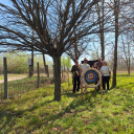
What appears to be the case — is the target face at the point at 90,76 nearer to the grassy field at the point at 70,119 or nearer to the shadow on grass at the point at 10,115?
the grassy field at the point at 70,119

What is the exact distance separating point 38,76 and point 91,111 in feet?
16.0

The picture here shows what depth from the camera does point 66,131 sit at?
100 inches

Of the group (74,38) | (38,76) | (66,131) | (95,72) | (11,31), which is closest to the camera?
(66,131)

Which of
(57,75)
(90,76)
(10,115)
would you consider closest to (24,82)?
(57,75)

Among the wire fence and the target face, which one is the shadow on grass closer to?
the wire fence

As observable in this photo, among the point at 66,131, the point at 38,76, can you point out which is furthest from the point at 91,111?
the point at 38,76

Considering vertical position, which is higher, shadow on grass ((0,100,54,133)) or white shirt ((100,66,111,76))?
white shirt ((100,66,111,76))

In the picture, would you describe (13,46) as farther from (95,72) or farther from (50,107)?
(95,72)

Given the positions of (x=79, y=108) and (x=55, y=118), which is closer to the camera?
(x=55, y=118)

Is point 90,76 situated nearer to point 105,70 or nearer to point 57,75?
point 105,70

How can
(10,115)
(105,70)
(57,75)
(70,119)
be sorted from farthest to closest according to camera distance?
(105,70) < (57,75) < (10,115) < (70,119)

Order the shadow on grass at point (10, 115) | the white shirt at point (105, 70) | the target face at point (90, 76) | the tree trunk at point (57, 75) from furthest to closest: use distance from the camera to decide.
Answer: the white shirt at point (105, 70) → the target face at point (90, 76) → the tree trunk at point (57, 75) → the shadow on grass at point (10, 115)

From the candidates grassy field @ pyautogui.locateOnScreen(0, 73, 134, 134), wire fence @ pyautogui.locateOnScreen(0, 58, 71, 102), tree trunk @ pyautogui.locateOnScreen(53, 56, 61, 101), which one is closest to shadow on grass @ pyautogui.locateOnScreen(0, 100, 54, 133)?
grassy field @ pyautogui.locateOnScreen(0, 73, 134, 134)

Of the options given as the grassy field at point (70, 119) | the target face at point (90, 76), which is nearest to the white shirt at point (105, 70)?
the target face at point (90, 76)
